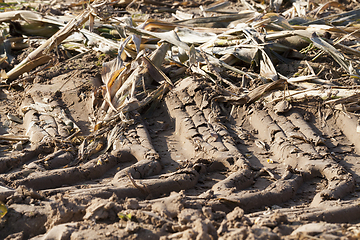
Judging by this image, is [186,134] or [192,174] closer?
[192,174]

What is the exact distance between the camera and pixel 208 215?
1827mm

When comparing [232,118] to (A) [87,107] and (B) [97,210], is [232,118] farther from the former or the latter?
(B) [97,210]

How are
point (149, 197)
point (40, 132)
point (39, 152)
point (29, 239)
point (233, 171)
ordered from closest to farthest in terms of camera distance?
point (29, 239) < point (149, 197) < point (233, 171) < point (39, 152) < point (40, 132)

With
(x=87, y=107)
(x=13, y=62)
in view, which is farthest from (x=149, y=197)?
(x=13, y=62)

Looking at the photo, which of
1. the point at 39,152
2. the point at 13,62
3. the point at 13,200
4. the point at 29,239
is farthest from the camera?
the point at 13,62

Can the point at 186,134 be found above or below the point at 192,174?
above

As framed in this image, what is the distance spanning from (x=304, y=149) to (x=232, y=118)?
831 mm

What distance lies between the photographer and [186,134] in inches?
123

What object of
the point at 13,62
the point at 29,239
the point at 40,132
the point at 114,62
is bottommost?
the point at 29,239

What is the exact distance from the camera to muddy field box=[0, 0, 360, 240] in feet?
5.95

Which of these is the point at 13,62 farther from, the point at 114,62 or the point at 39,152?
the point at 39,152

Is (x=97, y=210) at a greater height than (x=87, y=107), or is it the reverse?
(x=87, y=107)

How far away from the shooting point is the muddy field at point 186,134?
1812mm

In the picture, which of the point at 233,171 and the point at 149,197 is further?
the point at 233,171
